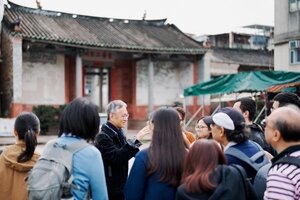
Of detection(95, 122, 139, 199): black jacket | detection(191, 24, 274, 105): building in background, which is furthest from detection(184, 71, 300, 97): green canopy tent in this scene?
detection(95, 122, 139, 199): black jacket

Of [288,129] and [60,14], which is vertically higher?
[60,14]

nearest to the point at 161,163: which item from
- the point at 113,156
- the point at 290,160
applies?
the point at 290,160

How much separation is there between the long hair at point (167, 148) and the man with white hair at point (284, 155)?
0.61 m

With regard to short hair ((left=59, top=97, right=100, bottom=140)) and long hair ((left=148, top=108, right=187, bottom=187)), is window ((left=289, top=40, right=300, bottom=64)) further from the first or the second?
short hair ((left=59, top=97, right=100, bottom=140))

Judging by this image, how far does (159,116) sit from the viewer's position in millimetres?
3270

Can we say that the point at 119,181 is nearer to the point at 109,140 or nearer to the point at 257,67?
the point at 109,140

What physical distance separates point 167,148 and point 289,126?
835 millimetres

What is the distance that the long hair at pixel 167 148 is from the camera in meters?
3.16

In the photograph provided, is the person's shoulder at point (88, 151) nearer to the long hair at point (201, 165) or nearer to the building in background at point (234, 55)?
the long hair at point (201, 165)

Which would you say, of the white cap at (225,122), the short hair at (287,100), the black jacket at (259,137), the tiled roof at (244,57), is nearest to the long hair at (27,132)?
the white cap at (225,122)

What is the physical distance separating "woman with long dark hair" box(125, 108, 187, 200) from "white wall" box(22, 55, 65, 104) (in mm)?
17727

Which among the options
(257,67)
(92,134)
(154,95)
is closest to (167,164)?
(92,134)

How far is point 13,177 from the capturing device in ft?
12.1

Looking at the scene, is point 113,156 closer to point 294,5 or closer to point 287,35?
point 287,35
